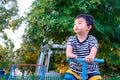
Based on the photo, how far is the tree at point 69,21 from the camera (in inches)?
301

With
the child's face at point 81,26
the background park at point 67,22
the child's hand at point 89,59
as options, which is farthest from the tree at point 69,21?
the child's hand at point 89,59

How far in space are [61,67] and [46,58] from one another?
7.50 ft

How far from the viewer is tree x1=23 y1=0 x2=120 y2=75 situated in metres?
7.64

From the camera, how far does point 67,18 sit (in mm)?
7574

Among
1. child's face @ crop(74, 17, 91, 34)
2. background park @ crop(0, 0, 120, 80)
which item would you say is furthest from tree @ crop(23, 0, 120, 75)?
child's face @ crop(74, 17, 91, 34)

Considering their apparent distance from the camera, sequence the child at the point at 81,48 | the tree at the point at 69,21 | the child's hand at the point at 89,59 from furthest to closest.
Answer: the tree at the point at 69,21 → the child at the point at 81,48 → the child's hand at the point at 89,59

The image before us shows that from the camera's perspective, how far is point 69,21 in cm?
748

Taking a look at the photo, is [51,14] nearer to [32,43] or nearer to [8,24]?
[32,43]

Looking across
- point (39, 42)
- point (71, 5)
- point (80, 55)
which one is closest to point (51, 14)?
point (71, 5)

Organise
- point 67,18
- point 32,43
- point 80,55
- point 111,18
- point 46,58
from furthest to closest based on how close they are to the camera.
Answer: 1. point 46,58
2. point 32,43
3. point 111,18
4. point 67,18
5. point 80,55

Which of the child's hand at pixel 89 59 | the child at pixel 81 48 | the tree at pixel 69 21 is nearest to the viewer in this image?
the child's hand at pixel 89 59

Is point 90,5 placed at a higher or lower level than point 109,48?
higher

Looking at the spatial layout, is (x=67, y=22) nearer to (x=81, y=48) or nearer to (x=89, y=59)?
(x=81, y=48)

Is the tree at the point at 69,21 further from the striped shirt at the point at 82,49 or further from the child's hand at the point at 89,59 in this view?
the child's hand at the point at 89,59
